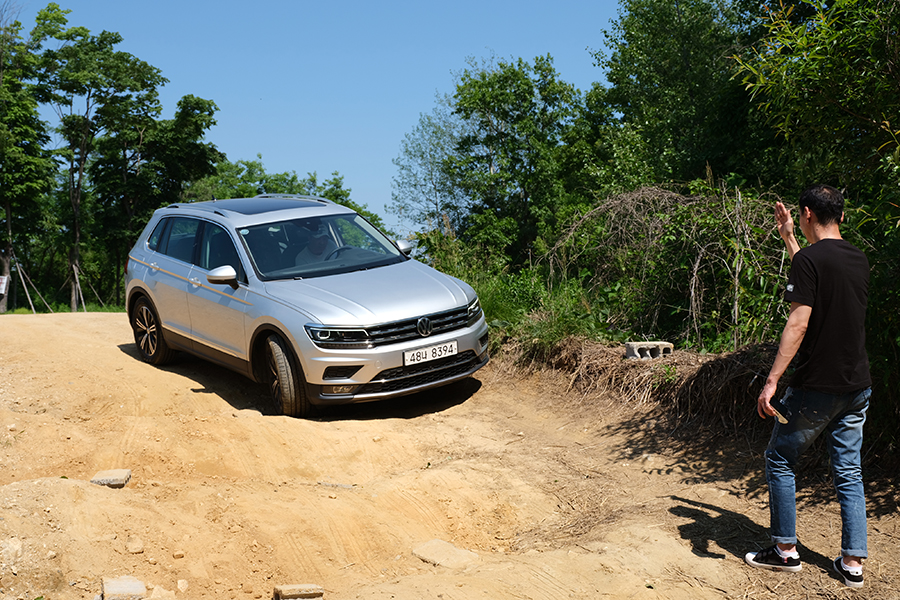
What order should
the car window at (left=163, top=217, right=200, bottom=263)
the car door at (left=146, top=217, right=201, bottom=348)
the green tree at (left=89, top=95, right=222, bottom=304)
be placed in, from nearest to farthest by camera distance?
the car door at (left=146, top=217, right=201, bottom=348)
the car window at (left=163, top=217, right=200, bottom=263)
the green tree at (left=89, top=95, right=222, bottom=304)

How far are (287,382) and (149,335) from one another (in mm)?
2917

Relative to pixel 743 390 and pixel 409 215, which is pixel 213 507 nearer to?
pixel 743 390

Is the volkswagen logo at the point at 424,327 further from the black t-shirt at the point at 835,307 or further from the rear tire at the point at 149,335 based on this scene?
the black t-shirt at the point at 835,307

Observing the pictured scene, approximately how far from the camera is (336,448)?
255 inches

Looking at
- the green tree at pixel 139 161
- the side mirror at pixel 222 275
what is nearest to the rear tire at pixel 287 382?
the side mirror at pixel 222 275

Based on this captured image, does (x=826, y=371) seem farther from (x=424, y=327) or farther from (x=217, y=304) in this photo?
(x=217, y=304)

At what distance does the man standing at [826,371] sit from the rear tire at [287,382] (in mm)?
4251

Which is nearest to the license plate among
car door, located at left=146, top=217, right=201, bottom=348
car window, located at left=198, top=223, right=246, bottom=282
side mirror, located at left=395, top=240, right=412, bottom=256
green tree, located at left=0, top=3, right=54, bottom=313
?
side mirror, located at left=395, top=240, right=412, bottom=256

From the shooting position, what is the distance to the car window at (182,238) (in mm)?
8414

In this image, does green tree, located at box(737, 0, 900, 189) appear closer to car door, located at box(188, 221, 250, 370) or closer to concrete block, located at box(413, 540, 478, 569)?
concrete block, located at box(413, 540, 478, 569)

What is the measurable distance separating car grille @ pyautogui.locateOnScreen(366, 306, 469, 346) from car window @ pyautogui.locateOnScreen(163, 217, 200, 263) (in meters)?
2.72

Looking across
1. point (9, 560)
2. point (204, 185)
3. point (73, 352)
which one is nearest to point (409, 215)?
point (204, 185)

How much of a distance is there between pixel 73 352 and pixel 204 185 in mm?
39719

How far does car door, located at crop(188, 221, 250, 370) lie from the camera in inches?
294
